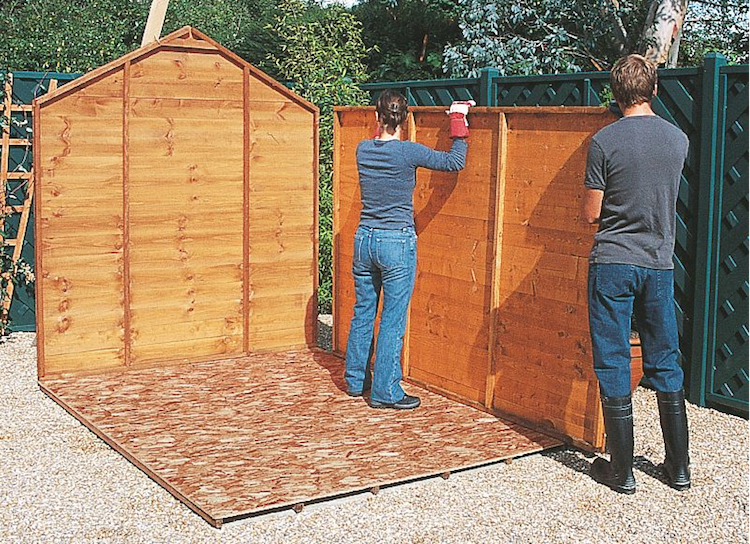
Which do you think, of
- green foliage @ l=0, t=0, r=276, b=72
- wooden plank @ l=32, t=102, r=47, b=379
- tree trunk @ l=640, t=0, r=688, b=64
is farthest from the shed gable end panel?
tree trunk @ l=640, t=0, r=688, b=64

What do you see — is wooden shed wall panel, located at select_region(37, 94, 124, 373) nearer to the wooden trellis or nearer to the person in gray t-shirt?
the wooden trellis

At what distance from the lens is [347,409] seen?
21.8 feet

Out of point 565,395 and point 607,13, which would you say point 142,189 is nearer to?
point 565,395

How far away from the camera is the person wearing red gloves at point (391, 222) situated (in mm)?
6430

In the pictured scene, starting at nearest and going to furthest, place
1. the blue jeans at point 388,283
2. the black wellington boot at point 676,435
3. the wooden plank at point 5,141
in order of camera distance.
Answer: the black wellington boot at point 676,435
the blue jeans at point 388,283
the wooden plank at point 5,141

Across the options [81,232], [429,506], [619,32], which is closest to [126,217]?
[81,232]

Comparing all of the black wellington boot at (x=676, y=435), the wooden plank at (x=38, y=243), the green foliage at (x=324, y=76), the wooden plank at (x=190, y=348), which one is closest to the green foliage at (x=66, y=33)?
the green foliage at (x=324, y=76)

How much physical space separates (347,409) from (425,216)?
1.37 meters

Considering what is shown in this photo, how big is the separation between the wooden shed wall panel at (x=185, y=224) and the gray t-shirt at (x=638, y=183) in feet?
11.6

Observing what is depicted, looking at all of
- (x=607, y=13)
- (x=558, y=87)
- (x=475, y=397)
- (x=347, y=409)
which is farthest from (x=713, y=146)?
(x=607, y=13)

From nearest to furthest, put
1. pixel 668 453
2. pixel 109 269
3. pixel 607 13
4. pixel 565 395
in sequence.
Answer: pixel 668 453
pixel 565 395
pixel 109 269
pixel 607 13

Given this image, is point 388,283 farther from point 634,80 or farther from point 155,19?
point 155,19

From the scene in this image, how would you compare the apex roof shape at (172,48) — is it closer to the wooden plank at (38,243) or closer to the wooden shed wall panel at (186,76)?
the wooden shed wall panel at (186,76)

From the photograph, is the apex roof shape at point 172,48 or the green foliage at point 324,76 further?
→ the green foliage at point 324,76
